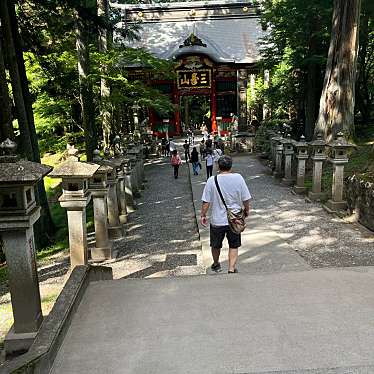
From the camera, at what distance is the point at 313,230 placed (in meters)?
8.59

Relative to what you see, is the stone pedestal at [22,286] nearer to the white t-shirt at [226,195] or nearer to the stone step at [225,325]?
the stone step at [225,325]

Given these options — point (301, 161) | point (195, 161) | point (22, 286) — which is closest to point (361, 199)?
point (301, 161)

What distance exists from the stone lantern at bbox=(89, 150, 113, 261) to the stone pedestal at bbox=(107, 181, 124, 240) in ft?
3.83

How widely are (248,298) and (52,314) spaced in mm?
1807

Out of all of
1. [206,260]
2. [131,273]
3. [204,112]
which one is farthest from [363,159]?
[204,112]

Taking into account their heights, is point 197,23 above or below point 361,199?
above

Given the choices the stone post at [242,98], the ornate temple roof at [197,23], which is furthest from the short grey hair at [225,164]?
the ornate temple roof at [197,23]

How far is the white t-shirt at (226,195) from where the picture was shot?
4.72m

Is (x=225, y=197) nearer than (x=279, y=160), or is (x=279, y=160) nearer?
(x=225, y=197)

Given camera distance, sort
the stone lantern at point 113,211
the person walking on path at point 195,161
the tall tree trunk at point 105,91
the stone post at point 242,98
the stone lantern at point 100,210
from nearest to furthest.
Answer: the stone lantern at point 100,210
the stone lantern at point 113,211
the tall tree trunk at point 105,91
the person walking on path at point 195,161
the stone post at point 242,98

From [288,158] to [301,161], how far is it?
1.83 m

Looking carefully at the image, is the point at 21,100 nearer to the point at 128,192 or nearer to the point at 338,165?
the point at 128,192

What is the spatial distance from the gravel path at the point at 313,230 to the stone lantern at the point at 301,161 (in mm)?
345

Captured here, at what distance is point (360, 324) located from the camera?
332 centimetres
